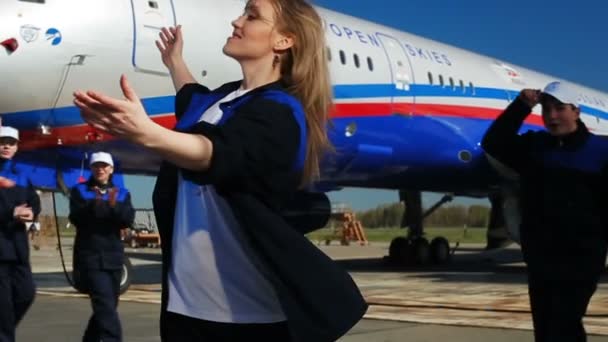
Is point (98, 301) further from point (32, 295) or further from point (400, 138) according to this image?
point (400, 138)

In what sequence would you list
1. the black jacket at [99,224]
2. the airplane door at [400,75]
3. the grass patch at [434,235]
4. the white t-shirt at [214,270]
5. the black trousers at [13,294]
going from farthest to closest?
the grass patch at [434,235]
the airplane door at [400,75]
the black jacket at [99,224]
the black trousers at [13,294]
the white t-shirt at [214,270]

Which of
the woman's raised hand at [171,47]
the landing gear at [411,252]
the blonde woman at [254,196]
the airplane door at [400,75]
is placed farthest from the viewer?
the landing gear at [411,252]

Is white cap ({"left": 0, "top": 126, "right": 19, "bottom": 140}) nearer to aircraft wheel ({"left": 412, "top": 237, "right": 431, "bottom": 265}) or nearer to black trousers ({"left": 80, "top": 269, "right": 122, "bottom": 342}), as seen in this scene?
black trousers ({"left": 80, "top": 269, "right": 122, "bottom": 342})

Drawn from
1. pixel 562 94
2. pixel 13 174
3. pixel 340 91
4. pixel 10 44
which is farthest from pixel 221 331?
pixel 340 91

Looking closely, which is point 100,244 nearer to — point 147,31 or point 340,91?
point 147,31

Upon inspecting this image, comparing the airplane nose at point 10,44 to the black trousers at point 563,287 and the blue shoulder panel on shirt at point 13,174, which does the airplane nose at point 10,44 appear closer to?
the blue shoulder panel on shirt at point 13,174

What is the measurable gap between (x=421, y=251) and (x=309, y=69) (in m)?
17.9

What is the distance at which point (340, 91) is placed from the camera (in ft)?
42.5

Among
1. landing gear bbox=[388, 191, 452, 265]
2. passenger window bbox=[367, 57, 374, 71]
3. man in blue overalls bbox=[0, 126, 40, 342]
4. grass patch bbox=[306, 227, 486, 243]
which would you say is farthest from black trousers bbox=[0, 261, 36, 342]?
grass patch bbox=[306, 227, 486, 243]

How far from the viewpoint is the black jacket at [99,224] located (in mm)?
6121

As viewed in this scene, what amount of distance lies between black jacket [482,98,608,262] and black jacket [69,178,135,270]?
2.90 metres

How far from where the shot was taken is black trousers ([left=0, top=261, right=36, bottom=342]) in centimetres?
524

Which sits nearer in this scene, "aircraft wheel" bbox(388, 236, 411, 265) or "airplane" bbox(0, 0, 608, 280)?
"airplane" bbox(0, 0, 608, 280)

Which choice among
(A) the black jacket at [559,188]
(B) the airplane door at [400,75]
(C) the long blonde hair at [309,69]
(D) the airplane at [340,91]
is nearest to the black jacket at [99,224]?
(D) the airplane at [340,91]
